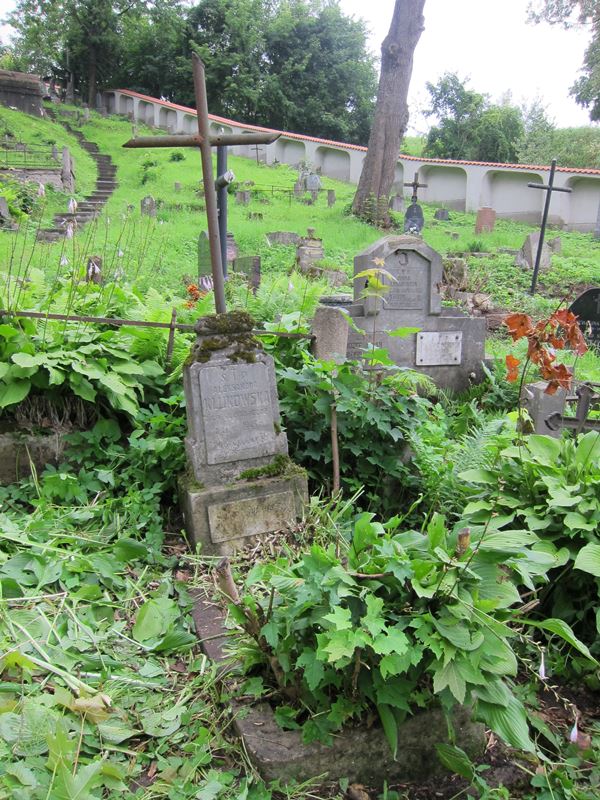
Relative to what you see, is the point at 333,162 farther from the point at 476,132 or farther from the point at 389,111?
the point at 389,111

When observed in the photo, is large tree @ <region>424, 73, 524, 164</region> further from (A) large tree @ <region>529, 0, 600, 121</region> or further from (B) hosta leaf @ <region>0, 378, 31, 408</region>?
(B) hosta leaf @ <region>0, 378, 31, 408</region>

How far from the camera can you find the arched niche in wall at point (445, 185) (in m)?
26.6

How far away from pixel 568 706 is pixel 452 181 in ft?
88.5

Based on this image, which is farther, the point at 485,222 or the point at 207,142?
the point at 485,222

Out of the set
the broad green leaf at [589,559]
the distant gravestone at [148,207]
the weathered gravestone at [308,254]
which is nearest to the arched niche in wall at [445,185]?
the distant gravestone at [148,207]

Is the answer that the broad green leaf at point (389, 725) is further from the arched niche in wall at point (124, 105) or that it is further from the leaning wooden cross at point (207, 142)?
the arched niche in wall at point (124, 105)

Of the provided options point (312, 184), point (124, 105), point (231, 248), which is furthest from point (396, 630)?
point (124, 105)

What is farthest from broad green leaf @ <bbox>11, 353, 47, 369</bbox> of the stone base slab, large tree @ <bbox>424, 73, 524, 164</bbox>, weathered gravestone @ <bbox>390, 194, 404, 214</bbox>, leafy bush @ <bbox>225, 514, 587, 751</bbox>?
large tree @ <bbox>424, 73, 524, 164</bbox>

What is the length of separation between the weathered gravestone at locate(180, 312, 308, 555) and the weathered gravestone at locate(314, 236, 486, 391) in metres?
2.16

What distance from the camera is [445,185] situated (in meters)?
27.1

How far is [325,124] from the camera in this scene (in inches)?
1492

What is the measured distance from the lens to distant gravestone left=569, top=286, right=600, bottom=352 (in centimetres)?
830

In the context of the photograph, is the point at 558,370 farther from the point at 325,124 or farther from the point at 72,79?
the point at 72,79

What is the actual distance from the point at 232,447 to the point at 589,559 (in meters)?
1.99
